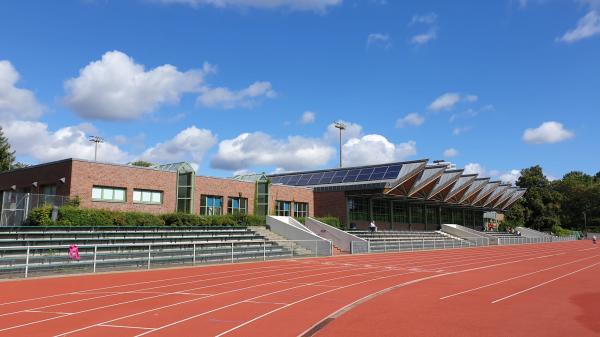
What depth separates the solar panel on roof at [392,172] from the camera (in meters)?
49.5

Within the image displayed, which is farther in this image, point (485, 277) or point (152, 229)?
point (152, 229)

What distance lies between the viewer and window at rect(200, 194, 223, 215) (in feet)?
119

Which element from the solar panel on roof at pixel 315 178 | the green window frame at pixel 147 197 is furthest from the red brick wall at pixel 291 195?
the green window frame at pixel 147 197

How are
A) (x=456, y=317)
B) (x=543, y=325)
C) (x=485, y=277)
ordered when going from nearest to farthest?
1. (x=543, y=325)
2. (x=456, y=317)
3. (x=485, y=277)

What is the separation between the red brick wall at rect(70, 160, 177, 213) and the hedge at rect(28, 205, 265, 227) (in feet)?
6.99

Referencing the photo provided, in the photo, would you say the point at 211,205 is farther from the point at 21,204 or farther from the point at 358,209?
the point at 358,209

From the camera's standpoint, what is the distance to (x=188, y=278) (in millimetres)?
17938

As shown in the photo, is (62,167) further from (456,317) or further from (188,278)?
(456,317)

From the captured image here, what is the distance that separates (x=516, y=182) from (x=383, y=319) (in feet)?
389

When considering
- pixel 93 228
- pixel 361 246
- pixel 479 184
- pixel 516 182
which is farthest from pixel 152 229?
Result: pixel 516 182

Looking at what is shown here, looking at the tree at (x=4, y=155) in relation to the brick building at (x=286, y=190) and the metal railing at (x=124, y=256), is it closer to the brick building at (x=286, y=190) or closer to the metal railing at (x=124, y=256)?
the brick building at (x=286, y=190)

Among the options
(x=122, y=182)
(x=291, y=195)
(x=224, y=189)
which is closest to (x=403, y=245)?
(x=291, y=195)

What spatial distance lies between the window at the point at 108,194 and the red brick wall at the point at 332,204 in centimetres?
2119

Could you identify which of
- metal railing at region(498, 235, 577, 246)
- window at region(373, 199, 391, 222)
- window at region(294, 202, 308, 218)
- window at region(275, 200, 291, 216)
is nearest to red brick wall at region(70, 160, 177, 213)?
window at region(275, 200, 291, 216)
